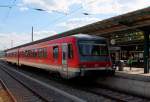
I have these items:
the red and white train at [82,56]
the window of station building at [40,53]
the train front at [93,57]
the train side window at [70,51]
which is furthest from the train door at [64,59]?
the window of station building at [40,53]

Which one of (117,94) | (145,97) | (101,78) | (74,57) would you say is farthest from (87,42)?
(145,97)

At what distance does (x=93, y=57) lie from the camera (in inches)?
669

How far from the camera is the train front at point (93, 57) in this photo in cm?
1650

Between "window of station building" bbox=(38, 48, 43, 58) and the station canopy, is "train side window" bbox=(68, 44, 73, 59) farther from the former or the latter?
"window of station building" bbox=(38, 48, 43, 58)

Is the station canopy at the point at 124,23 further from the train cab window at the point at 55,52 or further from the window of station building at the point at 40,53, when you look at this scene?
the window of station building at the point at 40,53

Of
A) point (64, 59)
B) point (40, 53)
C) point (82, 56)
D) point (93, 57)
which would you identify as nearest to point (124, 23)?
point (93, 57)

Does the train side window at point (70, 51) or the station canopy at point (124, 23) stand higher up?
the station canopy at point (124, 23)

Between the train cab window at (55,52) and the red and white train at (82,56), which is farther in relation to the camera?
the train cab window at (55,52)

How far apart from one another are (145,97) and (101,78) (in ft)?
16.5

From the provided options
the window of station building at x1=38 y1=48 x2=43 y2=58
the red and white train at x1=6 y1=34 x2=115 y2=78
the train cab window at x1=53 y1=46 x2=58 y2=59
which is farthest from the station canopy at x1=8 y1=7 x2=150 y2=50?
the window of station building at x1=38 y1=48 x2=43 y2=58

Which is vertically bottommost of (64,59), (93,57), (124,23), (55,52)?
(64,59)

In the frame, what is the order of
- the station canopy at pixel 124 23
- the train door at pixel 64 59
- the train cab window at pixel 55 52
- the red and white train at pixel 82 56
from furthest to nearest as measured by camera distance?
the train cab window at pixel 55 52, the train door at pixel 64 59, the station canopy at pixel 124 23, the red and white train at pixel 82 56

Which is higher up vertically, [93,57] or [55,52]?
[55,52]

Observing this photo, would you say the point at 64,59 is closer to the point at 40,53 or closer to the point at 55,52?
the point at 55,52
